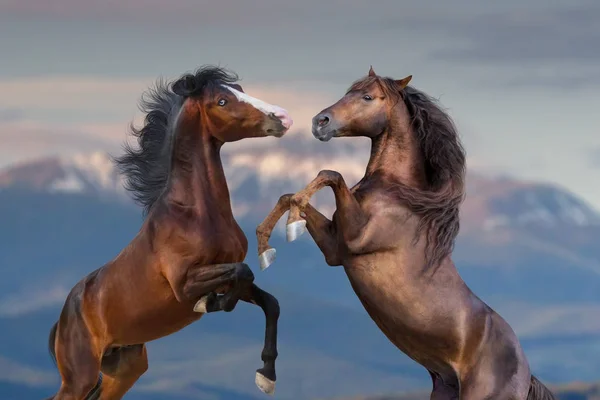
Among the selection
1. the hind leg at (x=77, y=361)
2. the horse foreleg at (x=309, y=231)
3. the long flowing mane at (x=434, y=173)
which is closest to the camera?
the horse foreleg at (x=309, y=231)

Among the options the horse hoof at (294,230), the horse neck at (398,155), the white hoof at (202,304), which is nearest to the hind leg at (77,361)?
→ the white hoof at (202,304)

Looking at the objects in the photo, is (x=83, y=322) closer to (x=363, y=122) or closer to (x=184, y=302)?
(x=184, y=302)

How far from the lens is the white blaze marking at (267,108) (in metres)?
9.88

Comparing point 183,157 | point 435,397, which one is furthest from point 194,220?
point 435,397

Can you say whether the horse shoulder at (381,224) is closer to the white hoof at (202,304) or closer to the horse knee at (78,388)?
the white hoof at (202,304)

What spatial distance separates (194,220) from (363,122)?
4.28 ft

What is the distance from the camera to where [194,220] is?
33.1ft

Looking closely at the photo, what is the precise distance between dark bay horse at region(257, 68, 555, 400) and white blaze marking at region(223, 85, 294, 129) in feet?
0.91

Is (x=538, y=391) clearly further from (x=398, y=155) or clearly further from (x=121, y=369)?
(x=121, y=369)

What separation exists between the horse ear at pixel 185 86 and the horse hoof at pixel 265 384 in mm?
1953

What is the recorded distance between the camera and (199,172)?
33.3ft

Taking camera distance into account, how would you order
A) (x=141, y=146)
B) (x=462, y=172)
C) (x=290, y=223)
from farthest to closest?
(x=141, y=146) < (x=462, y=172) < (x=290, y=223)

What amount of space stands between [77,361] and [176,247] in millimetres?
1244

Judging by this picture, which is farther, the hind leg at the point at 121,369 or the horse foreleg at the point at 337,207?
the hind leg at the point at 121,369
